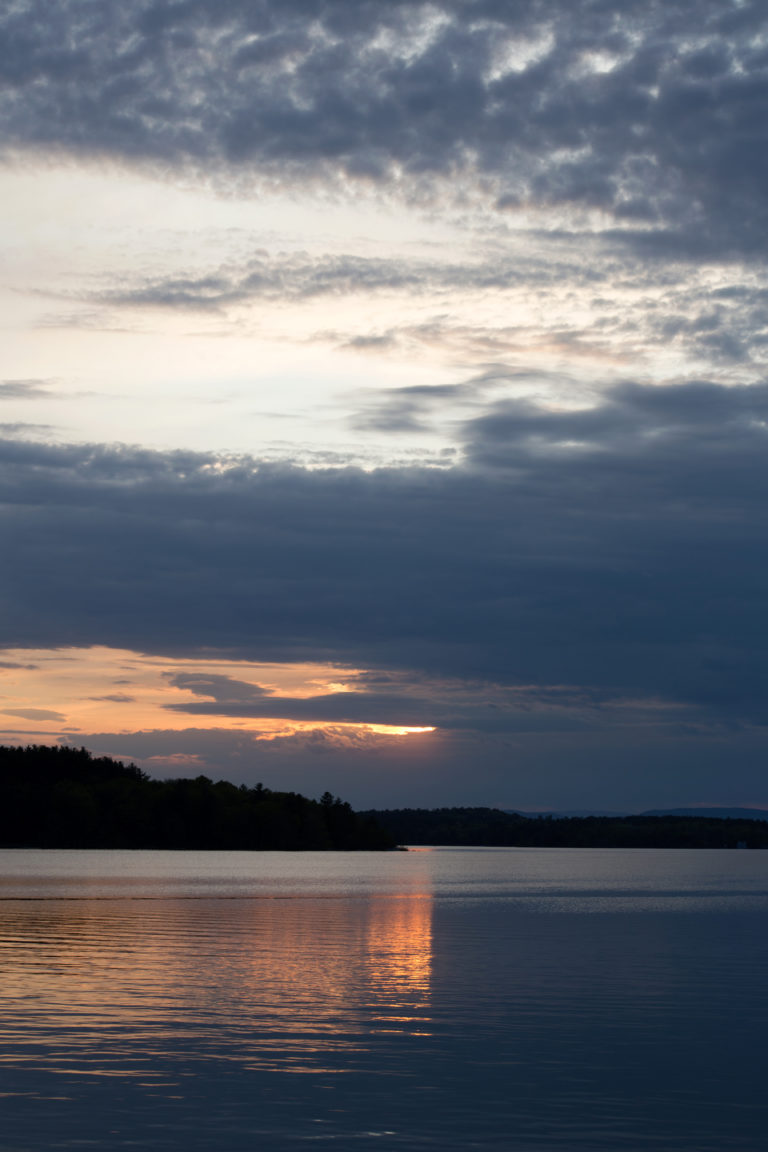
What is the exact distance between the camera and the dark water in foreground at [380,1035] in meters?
25.6

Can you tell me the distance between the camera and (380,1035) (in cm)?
3641

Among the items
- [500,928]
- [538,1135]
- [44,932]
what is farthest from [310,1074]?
[500,928]

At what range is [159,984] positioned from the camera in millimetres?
46719

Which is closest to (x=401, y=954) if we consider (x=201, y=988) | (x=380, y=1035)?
(x=201, y=988)

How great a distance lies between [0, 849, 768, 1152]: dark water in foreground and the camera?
25578mm

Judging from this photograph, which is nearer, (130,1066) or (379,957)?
(130,1066)

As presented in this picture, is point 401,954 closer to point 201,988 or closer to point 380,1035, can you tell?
point 201,988

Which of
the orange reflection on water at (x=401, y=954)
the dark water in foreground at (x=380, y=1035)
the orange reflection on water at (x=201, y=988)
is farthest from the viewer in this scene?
the orange reflection on water at (x=401, y=954)

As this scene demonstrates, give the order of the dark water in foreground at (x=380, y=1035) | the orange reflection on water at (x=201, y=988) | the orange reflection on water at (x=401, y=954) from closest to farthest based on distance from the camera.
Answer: the dark water in foreground at (x=380, y=1035) → the orange reflection on water at (x=201, y=988) → the orange reflection on water at (x=401, y=954)

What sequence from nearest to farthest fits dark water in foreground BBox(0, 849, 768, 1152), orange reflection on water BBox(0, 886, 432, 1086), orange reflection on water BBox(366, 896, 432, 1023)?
dark water in foreground BBox(0, 849, 768, 1152)
orange reflection on water BBox(0, 886, 432, 1086)
orange reflection on water BBox(366, 896, 432, 1023)

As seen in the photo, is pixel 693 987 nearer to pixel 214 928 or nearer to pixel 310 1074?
pixel 310 1074

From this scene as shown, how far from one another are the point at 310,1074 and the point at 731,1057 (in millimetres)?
11694

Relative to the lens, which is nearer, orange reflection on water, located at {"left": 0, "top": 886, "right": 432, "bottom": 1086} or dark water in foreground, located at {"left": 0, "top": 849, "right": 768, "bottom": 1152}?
dark water in foreground, located at {"left": 0, "top": 849, "right": 768, "bottom": 1152}

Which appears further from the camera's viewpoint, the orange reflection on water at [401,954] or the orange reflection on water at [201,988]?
the orange reflection on water at [401,954]
